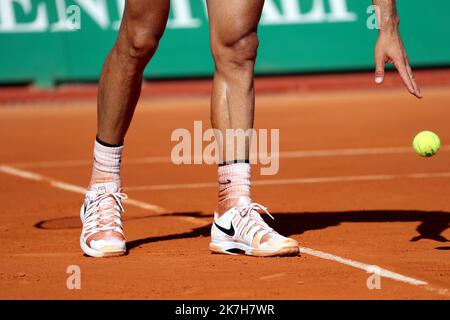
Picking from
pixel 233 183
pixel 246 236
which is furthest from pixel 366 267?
pixel 233 183

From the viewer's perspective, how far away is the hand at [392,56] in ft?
14.6

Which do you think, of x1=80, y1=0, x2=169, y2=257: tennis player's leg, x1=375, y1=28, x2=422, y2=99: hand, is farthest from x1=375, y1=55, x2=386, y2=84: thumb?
x1=80, y1=0, x2=169, y2=257: tennis player's leg

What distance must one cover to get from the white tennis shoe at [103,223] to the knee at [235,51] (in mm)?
849

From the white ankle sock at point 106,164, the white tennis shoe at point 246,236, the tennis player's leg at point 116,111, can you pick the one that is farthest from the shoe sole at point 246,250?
the white ankle sock at point 106,164

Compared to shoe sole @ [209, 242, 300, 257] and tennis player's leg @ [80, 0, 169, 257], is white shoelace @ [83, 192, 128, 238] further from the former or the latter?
shoe sole @ [209, 242, 300, 257]

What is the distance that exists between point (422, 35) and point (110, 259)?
10.4 metres

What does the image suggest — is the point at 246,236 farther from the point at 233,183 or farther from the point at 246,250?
the point at 233,183

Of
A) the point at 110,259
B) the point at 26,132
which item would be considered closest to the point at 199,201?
the point at 110,259

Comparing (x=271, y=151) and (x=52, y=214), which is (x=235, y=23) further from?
(x=271, y=151)

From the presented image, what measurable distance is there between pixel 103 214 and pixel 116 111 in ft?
1.62

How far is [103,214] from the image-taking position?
5066mm

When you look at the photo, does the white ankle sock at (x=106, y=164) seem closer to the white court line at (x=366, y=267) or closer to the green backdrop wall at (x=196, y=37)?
the white court line at (x=366, y=267)

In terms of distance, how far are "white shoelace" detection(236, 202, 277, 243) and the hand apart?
0.85 m

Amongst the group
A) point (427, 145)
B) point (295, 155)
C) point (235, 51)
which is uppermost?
point (295, 155)
